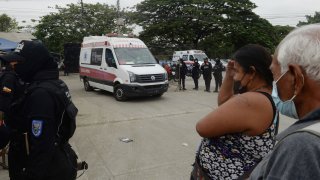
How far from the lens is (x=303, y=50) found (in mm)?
1158

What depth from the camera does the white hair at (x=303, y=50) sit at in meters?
1.14

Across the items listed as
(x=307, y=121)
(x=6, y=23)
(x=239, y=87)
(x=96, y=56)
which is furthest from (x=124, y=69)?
(x=6, y=23)

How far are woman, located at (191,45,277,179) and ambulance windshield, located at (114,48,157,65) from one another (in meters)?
10.2

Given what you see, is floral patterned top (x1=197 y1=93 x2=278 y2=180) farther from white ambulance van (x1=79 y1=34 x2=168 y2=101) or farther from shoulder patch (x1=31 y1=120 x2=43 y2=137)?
white ambulance van (x1=79 y1=34 x2=168 y2=101)

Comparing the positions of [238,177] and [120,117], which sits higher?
[238,177]

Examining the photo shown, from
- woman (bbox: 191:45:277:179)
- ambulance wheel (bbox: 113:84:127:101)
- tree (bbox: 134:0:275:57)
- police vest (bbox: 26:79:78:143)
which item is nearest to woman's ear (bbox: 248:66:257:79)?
woman (bbox: 191:45:277:179)

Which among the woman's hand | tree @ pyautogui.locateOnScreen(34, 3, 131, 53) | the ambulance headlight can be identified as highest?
tree @ pyautogui.locateOnScreen(34, 3, 131, 53)

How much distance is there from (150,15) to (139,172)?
123ft

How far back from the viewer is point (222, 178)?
2.00 meters

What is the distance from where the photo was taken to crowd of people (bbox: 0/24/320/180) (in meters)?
1.08

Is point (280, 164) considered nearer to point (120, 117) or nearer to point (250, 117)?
point (250, 117)

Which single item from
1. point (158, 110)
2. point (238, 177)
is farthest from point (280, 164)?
point (158, 110)

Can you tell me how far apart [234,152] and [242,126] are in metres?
0.21

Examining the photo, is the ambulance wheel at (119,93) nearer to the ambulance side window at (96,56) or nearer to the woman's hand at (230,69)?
the ambulance side window at (96,56)
